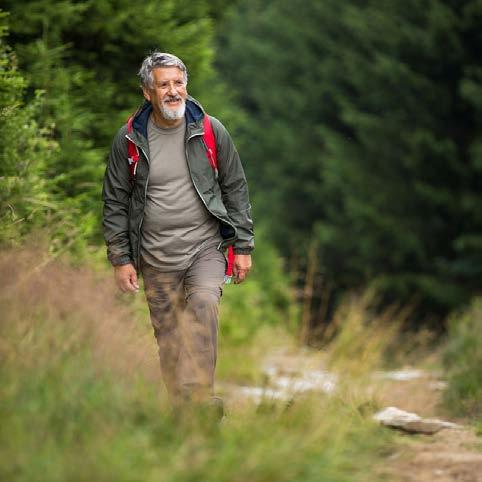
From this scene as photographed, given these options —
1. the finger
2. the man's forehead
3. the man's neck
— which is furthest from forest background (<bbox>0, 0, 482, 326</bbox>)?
the man's forehead

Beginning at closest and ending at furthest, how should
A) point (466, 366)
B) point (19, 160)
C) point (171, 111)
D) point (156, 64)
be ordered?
point (171, 111) → point (156, 64) → point (19, 160) → point (466, 366)

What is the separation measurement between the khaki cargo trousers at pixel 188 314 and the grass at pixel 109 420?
1.45 ft

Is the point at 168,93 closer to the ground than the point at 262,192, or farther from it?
farther from it

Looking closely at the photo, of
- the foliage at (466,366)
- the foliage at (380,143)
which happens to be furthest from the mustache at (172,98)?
the foliage at (380,143)

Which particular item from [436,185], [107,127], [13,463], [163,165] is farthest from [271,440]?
[436,185]

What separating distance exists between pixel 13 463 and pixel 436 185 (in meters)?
17.4

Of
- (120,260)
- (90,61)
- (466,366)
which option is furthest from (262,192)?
(120,260)

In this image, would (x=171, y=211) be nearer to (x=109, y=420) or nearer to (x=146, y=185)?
(x=146, y=185)

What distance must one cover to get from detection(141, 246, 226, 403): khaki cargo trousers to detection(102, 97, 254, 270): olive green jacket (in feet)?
0.52

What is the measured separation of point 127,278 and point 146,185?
0.53 m

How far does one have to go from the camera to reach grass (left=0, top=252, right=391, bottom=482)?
12.8ft

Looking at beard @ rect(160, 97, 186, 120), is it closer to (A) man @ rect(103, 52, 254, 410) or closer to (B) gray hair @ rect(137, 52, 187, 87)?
(A) man @ rect(103, 52, 254, 410)

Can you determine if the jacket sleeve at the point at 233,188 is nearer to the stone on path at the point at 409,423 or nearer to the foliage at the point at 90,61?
the stone on path at the point at 409,423

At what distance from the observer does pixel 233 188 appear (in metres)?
6.11
